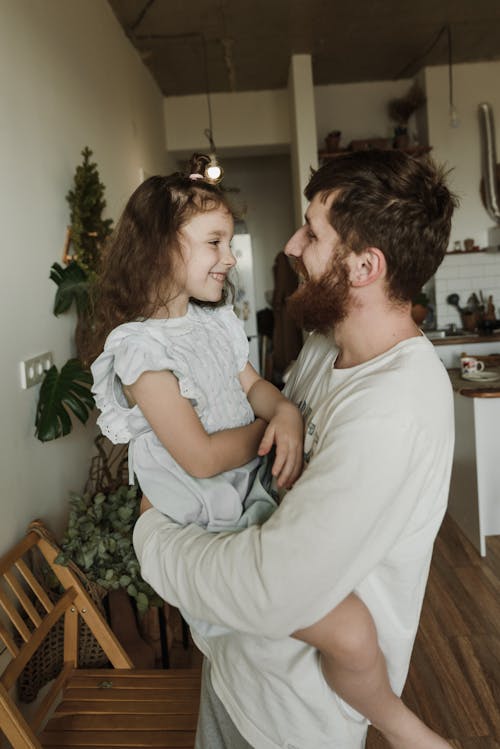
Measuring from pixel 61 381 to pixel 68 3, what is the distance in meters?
2.12

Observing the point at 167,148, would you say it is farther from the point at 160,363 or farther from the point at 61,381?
the point at 160,363

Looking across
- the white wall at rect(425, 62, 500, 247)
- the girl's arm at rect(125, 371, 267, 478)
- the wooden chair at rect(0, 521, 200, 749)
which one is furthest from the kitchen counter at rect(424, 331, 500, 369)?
the girl's arm at rect(125, 371, 267, 478)

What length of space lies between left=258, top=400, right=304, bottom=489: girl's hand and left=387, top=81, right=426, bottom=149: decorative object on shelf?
5.67 metres

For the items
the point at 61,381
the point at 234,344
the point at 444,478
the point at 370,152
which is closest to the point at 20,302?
the point at 61,381

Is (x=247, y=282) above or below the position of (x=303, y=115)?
below

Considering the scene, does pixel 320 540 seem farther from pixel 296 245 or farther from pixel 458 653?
pixel 458 653

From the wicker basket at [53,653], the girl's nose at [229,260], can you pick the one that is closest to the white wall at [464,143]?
the wicker basket at [53,653]

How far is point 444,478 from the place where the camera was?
1.02m

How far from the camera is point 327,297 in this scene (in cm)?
119

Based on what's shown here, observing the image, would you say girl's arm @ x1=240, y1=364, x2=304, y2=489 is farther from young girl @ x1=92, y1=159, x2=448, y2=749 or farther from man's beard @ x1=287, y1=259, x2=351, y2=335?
man's beard @ x1=287, y1=259, x2=351, y2=335

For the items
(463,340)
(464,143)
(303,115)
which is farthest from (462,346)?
(303,115)

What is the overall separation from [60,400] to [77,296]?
1.92 ft

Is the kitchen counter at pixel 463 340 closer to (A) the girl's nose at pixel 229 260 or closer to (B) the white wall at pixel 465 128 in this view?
(B) the white wall at pixel 465 128

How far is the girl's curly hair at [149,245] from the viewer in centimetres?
136
